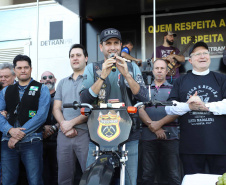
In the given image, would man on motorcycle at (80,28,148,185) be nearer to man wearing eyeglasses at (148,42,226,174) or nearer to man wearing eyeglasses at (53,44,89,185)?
man wearing eyeglasses at (148,42,226,174)

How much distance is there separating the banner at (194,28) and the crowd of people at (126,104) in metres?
2.87

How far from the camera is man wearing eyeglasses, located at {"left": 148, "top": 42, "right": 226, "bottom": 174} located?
315 centimetres

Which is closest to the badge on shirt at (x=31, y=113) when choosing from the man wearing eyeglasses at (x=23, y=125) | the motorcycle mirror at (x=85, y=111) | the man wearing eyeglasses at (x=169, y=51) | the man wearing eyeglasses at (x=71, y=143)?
the man wearing eyeglasses at (x=23, y=125)

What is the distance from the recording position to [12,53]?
7.54 meters

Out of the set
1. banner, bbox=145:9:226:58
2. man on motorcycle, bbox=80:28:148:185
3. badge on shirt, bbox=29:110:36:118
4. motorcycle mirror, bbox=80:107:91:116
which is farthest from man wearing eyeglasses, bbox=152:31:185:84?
motorcycle mirror, bbox=80:107:91:116

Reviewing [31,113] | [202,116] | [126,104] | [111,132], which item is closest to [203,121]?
[202,116]

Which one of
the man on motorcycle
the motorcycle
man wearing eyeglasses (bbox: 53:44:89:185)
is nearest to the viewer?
the motorcycle

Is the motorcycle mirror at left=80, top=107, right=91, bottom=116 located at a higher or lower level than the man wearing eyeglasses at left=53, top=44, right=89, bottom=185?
higher

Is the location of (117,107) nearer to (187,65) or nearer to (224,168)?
(224,168)

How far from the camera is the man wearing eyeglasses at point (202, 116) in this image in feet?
10.3

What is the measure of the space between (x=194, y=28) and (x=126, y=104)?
4.83 meters

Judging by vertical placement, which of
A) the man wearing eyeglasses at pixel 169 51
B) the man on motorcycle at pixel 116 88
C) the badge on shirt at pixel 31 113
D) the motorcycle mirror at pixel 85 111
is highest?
the man wearing eyeglasses at pixel 169 51

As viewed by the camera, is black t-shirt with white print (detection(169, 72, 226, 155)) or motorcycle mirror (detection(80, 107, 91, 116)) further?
black t-shirt with white print (detection(169, 72, 226, 155))

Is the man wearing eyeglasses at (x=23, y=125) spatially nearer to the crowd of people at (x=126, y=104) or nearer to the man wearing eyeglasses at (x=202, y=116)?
the crowd of people at (x=126, y=104)
